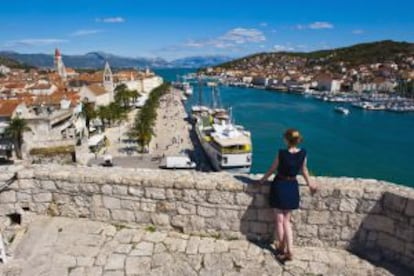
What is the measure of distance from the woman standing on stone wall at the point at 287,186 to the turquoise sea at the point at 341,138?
29526 millimetres

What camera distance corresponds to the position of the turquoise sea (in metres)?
36.0

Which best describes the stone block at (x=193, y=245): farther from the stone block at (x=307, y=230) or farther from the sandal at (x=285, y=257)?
the stone block at (x=307, y=230)

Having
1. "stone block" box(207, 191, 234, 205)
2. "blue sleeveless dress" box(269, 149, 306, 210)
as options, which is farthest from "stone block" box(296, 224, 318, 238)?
"stone block" box(207, 191, 234, 205)

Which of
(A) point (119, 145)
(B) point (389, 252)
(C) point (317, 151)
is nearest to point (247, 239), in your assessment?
(B) point (389, 252)

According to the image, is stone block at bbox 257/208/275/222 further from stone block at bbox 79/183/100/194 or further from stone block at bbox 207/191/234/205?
stone block at bbox 79/183/100/194

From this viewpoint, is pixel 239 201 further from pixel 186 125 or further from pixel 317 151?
pixel 186 125

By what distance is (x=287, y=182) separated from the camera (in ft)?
13.8

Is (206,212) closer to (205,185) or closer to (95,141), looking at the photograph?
(205,185)

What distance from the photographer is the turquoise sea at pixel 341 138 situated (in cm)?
3600

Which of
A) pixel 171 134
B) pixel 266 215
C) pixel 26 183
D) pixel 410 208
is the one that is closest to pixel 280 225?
pixel 266 215

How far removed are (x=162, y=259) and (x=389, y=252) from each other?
2809 mm

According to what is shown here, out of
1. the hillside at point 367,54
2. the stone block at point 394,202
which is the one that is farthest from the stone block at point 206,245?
the hillside at point 367,54

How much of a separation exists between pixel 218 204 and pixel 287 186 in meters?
0.98

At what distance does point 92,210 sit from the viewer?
197 inches
